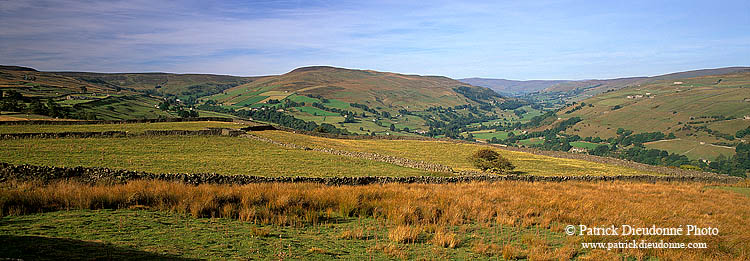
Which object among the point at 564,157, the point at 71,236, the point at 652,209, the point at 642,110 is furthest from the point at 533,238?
the point at 642,110

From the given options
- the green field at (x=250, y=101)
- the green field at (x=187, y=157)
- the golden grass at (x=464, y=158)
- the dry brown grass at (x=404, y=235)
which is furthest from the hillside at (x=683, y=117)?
the green field at (x=250, y=101)

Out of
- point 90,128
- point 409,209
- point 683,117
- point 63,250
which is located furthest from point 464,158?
point 683,117

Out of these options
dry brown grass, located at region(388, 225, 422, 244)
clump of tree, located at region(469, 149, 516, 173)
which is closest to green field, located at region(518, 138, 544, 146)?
clump of tree, located at region(469, 149, 516, 173)

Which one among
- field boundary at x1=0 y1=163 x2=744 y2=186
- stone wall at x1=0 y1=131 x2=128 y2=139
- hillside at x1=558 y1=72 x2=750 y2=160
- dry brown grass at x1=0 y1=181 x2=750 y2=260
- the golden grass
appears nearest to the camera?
dry brown grass at x1=0 y1=181 x2=750 y2=260

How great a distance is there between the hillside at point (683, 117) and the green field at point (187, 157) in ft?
319

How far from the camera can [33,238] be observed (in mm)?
6312

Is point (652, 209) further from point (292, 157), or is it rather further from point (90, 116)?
point (90, 116)

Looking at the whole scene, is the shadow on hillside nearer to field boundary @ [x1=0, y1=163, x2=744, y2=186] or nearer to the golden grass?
field boundary @ [x1=0, y1=163, x2=744, y2=186]

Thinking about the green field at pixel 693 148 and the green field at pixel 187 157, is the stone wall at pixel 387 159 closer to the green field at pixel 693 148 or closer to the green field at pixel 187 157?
the green field at pixel 187 157

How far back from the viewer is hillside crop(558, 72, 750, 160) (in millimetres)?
96562

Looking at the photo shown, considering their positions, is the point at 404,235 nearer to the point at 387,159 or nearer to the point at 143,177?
the point at 143,177

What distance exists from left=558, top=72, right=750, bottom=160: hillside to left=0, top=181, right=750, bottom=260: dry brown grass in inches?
3879

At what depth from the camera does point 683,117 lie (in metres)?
124

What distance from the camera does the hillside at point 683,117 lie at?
3802 inches
